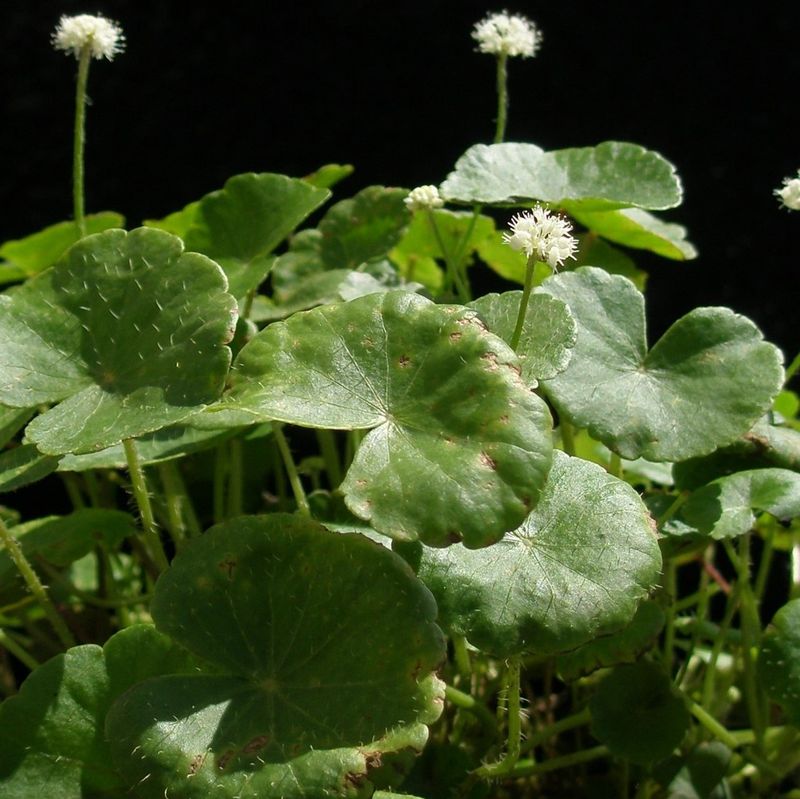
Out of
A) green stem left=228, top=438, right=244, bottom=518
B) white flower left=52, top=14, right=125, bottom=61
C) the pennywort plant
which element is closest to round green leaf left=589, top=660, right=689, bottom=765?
the pennywort plant

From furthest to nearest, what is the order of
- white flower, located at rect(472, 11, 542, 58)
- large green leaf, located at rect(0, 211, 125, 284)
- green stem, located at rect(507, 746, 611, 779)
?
1. large green leaf, located at rect(0, 211, 125, 284)
2. white flower, located at rect(472, 11, 542, 58)
3. green stem, located at rect(507, 746, 611, 779)

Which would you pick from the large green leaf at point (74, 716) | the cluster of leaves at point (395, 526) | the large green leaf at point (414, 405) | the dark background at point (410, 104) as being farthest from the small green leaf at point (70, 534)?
the dark background at point (410, 104)

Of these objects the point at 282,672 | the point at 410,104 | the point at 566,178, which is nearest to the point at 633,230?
the point at 566,178

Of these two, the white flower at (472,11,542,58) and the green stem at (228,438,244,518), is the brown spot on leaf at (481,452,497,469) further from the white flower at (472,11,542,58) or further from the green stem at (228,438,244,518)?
the white flower at (472,11,542,58)

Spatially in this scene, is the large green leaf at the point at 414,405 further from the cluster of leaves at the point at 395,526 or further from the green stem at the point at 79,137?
the green stem at the point at 79,137

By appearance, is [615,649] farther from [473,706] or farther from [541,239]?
[541,239]

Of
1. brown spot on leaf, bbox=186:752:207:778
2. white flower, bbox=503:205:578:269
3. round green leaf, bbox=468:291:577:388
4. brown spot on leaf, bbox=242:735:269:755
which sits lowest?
brown spot on leaf, bbox=186:752:207:778
